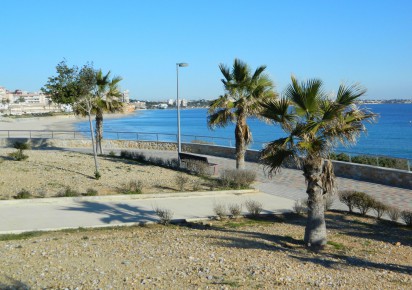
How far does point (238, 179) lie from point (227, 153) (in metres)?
10.9

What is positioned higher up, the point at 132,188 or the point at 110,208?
the point at 132,188

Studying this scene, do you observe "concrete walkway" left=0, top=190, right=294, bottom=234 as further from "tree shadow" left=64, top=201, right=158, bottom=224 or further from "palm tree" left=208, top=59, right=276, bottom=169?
"palm tree" left=208, top=59, right=276, bottom=169

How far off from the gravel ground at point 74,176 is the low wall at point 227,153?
6.47 meters

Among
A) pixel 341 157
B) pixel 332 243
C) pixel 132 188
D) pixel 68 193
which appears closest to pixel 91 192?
pixel 68 193

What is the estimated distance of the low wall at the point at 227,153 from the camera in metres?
17.5

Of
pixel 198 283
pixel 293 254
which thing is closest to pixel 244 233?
pixel 293 254

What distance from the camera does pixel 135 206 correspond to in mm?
13570

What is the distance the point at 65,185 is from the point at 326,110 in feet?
32.2

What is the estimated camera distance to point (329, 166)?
9359 mm

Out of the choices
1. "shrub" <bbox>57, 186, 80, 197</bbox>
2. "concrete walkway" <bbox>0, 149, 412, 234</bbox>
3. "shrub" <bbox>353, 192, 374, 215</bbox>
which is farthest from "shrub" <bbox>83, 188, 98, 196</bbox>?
"shrub" <bbox>353, 192, 374, 215</bbox>

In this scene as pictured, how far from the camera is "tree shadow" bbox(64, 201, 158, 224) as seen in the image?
39.0 ft

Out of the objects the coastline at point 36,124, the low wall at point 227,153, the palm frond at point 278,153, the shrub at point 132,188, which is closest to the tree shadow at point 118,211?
the shrub at point 132,188

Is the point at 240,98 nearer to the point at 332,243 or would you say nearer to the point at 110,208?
the point at 110,208

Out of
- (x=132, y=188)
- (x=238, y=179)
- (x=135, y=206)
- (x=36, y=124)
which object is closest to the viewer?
(x=135, y=206)
